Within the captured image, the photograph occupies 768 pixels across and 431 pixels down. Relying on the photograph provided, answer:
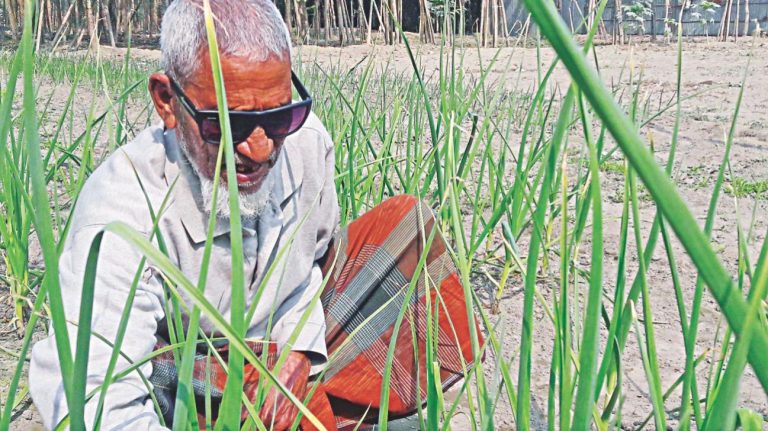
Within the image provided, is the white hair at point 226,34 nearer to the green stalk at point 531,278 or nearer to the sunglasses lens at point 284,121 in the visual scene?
the sunglasses lens at point 284,121

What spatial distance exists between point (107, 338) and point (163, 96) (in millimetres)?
392

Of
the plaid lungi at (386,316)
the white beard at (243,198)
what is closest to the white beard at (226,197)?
the white beard at (243,198)

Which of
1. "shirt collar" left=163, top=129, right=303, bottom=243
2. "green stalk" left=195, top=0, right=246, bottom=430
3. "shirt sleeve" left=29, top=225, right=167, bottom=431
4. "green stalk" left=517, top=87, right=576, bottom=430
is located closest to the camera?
"green stalk" left=195, top=0, right=246, bottom=430

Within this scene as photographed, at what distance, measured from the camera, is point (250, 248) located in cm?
147

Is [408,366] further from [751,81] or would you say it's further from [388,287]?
[751,81]

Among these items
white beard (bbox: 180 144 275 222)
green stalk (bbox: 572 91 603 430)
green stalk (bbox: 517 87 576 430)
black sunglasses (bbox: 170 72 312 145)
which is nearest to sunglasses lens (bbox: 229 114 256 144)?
black sunglasses (bbox: 170 72 312 145)

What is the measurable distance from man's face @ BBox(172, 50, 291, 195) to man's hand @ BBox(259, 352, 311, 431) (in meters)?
0.37

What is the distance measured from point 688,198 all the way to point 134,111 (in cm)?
339

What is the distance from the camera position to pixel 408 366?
67.1 inches

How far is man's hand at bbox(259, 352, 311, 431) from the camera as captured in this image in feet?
4.64

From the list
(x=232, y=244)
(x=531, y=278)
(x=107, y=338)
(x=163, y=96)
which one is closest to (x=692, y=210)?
(x=163, y=96)

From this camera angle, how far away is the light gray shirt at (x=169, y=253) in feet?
3.83

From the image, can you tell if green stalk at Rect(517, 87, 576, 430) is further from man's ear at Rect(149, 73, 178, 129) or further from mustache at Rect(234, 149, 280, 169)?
man's ear at Rect(149, 73, 178, 129)

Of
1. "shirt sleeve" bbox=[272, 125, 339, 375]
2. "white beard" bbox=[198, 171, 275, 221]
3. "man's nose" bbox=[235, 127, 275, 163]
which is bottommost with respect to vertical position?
"shirt sleeve" bbox=[272, 125, 339, 375]
